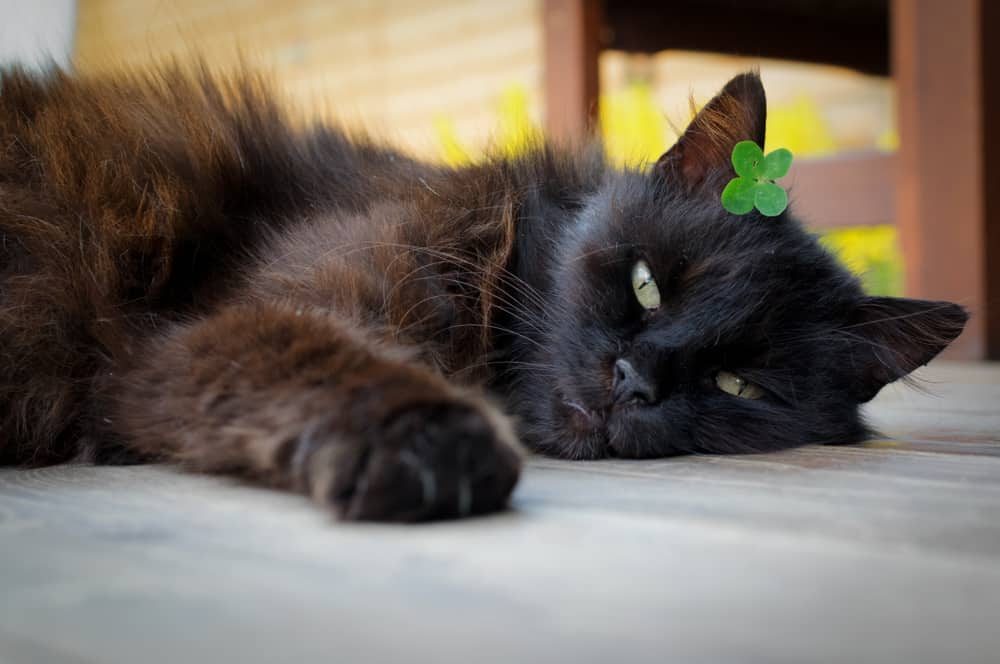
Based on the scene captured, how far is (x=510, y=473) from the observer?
3.71 ft

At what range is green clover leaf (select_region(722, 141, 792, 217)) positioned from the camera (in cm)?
189

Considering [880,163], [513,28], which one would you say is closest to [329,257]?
[880,163]

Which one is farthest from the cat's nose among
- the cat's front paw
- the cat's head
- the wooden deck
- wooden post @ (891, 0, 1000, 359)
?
wooden post @ (891, 0, 1000, 359)

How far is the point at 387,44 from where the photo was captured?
788 centimetres

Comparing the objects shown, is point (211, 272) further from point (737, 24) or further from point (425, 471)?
point (737, 24)

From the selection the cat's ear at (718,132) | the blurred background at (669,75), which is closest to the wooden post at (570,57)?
the blurred background at (669,75)

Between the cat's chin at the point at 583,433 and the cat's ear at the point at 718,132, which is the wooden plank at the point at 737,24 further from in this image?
the cat's chin at the point at 583,433

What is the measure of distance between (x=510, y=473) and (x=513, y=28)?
6341 mm

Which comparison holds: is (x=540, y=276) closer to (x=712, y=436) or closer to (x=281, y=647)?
(x=712, y=436)

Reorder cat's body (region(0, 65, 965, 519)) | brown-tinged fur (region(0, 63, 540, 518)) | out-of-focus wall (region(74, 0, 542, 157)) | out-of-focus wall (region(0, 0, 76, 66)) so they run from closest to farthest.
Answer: brown-tinged fur (region(0, 63, 540, 518)) < cat's body (region(0, 65, 965, 519)) < out-of-focus wall (region(0, 0, 76, 66)) < out-of-focus wall (region(74, 0, 542, 157))

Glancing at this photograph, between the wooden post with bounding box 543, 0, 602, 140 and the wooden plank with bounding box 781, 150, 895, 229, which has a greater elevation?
the wooden post with bounding box 543, 0, 602, 140

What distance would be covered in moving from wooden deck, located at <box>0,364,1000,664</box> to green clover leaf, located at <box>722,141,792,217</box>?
694mm

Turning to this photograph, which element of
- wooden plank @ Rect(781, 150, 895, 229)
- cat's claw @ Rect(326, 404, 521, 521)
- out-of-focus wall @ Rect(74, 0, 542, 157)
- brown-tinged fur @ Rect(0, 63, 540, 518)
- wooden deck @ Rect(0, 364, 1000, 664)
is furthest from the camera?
out-of-focus wall @ Rect(74, 0, 542, 157)

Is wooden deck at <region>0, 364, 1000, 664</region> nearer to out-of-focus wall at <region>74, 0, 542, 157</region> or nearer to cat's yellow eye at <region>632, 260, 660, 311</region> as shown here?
cat's yellow eye at <region>632, 260, 660, 311</region>
